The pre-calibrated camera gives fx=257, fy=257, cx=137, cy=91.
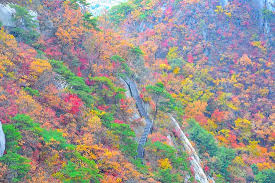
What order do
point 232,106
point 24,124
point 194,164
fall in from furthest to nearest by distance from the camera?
point 232,106
point 194,164
point 24,124

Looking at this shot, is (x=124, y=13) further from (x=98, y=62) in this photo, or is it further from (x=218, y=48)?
(x=98, y=62)

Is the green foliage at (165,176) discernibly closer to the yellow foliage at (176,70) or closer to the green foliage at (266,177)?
the green foliage at (266,177)

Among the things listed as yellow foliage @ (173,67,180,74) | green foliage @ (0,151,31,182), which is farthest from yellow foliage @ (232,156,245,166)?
green foliage @ (0,151,31,182)

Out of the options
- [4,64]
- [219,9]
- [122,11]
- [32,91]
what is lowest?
[32,91]

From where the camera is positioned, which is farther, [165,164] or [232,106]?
[232,106]

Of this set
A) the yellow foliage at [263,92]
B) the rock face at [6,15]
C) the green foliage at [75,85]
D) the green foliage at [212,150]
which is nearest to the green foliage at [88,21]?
the rock face at [6,15]

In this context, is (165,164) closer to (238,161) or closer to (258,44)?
(238,161)

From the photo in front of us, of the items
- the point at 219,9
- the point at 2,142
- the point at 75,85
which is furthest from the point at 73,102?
the point at 219,9

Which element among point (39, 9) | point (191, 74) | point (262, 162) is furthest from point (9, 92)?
point (191, 74)
